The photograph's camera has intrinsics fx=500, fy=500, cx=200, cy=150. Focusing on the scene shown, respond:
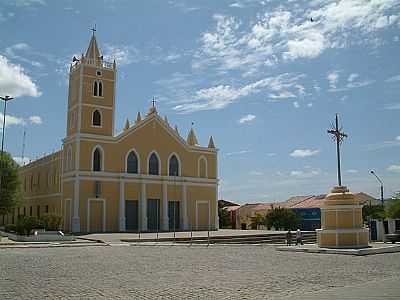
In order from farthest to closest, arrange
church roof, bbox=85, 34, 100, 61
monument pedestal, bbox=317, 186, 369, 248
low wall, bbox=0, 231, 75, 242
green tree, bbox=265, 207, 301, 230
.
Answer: green tree, bbox=265, 207, 301, 230 < church roof, bbox=85, 34, 100, 61 < low wall, bbox=0, 231, 75, 242 < monument pedestal, bbox=317, 186, 369, 248

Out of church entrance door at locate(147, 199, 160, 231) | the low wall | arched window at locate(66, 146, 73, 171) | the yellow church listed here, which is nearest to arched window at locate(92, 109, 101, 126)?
the yellow church

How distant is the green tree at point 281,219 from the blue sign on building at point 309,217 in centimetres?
509

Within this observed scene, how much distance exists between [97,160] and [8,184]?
36.2 feet

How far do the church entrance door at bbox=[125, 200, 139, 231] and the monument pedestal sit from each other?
25838 millimetres

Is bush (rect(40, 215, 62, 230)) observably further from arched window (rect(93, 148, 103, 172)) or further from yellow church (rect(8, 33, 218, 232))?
arched window (rect(93, 148, 103, 172))

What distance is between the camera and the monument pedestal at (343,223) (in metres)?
26.8

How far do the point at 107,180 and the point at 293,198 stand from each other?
52.4 m

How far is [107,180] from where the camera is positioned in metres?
48.2

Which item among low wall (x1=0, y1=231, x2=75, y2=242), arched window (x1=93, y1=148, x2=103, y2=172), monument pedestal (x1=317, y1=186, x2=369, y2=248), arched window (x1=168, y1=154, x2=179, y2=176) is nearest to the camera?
monument pedestal (x1=317, y1=186, x2=369, y2=248)

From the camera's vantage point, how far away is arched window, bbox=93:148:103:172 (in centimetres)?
4809

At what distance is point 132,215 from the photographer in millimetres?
49719

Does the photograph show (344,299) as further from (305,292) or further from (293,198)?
(293,198)

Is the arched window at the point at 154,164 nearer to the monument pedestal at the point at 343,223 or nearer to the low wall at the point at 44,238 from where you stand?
the low wall at the point at 44,238

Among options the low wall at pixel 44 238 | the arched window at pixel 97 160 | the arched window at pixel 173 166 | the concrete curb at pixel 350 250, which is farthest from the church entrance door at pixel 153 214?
the concrete curb at pixel 350 250
